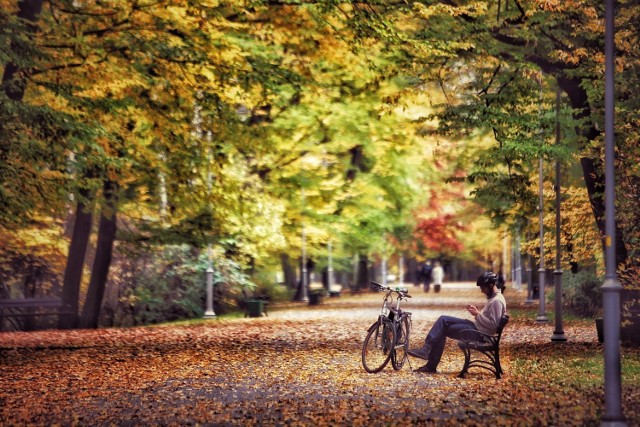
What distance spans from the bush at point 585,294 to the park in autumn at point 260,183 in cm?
12

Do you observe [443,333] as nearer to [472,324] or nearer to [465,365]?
[472,324]

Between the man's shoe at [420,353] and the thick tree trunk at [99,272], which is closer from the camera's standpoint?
the man's shoe at [420,353]

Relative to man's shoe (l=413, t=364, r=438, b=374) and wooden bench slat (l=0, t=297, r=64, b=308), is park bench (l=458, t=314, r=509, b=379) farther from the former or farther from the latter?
wooden bench slat (l=0, t=297, r=64, b=308)

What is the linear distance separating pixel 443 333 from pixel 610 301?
6.44 meters

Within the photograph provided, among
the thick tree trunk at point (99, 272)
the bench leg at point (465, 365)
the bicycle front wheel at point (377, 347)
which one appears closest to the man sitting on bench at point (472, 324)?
the bench leg at point (465, 365)

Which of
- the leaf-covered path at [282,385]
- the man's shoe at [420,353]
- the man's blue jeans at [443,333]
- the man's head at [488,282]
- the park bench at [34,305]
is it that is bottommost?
the leaf-covered path at [282,385]

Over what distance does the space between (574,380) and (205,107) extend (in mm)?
9543

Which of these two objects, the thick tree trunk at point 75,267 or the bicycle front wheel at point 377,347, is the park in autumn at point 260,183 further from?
the bicycle front wheel at point 377,347

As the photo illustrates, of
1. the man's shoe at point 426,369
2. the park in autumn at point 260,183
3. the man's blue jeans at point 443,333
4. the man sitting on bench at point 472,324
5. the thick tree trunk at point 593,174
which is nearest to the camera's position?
the park in autumn at point 260,183

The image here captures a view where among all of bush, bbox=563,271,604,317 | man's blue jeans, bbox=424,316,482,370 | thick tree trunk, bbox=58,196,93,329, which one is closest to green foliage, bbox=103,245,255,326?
thick tree trunk, bbox=58,196,93,329

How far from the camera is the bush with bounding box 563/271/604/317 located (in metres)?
35.4

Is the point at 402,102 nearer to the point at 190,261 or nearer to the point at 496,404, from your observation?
the point at 496,404

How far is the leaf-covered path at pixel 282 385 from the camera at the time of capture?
1277 centimetres

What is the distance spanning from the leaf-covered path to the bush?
8072 mm
